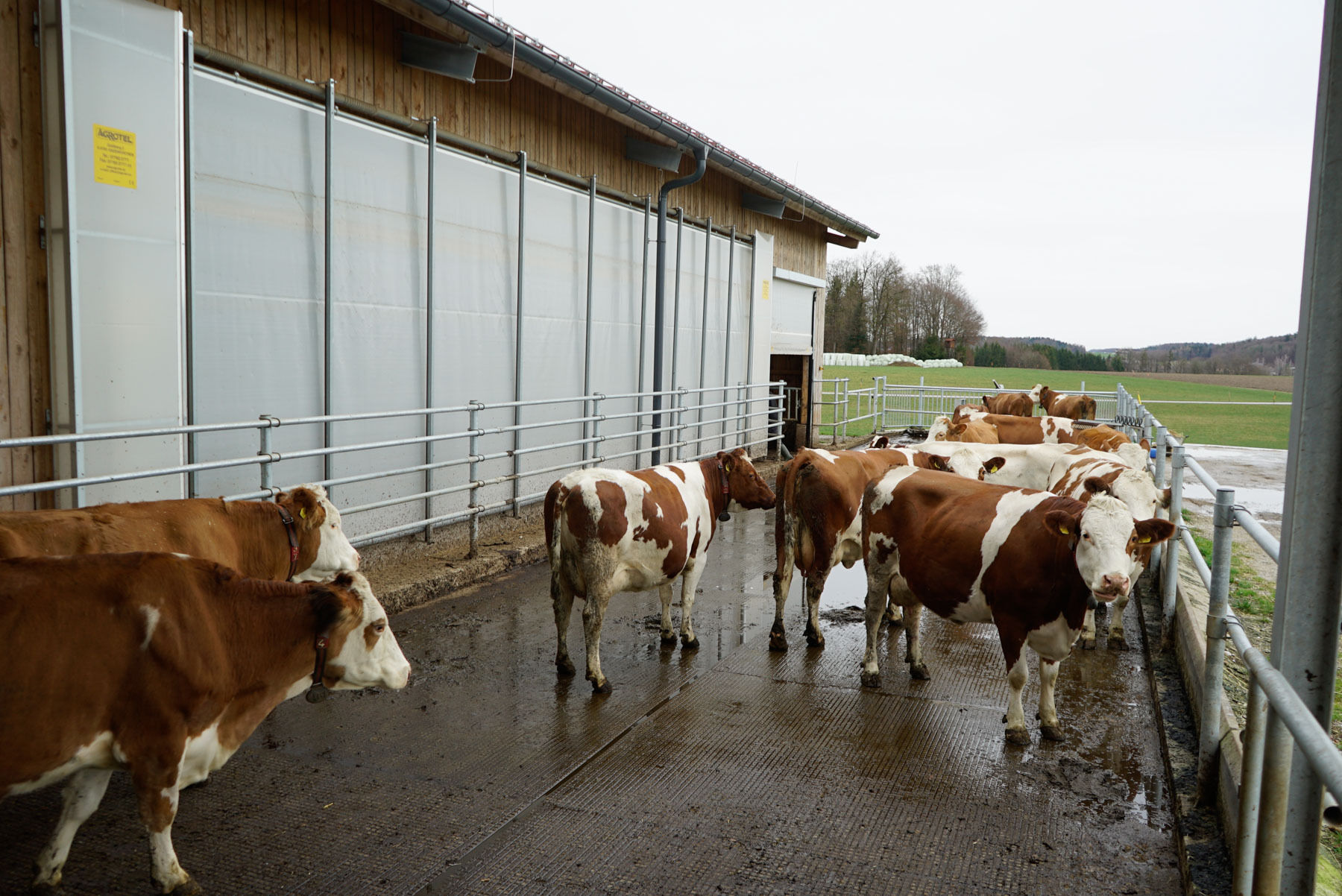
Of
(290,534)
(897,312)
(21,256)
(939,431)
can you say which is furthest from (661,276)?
(897,312)

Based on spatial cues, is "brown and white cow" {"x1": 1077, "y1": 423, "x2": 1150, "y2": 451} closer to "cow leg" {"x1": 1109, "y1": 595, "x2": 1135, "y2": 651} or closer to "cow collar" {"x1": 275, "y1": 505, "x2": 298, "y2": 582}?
"cow leg" {"x1": 1109, "y1": 595, "x2": 1135, "y2": 651}

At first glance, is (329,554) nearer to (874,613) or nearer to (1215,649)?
(874,613)

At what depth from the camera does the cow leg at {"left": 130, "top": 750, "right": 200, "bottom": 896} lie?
10.6ft

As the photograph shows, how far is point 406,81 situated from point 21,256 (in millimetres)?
3975

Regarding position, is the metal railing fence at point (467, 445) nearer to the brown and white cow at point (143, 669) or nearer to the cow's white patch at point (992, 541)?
the brown and white cow at point (143, 669)

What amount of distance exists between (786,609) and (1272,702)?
5.41 m

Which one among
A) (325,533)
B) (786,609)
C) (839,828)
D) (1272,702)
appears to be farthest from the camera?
(786,609)

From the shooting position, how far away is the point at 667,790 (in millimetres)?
4348

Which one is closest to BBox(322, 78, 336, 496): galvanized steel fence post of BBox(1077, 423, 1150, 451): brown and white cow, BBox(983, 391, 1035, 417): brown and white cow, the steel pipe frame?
the steel pipe frame

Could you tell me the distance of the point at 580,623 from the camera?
277 inches

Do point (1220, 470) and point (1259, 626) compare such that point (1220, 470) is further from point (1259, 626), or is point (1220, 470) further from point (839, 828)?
point (839, 828)

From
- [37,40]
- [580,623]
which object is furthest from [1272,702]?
[37,40]

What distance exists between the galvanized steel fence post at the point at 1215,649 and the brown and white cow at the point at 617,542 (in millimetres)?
3073

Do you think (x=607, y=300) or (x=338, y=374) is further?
(x=607, y=300)
